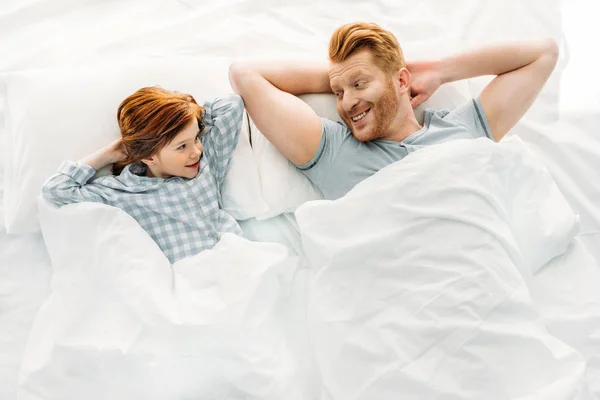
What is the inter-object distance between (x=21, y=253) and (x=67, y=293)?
0.22 m

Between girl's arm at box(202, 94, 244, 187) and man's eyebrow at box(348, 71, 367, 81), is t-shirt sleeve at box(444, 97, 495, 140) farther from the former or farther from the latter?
girl's arm at box(202, 94, 244, 187)

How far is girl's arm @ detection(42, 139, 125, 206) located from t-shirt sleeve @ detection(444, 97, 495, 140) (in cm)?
86

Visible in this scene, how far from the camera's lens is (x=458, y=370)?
107cm

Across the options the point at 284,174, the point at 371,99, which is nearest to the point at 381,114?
the point at 371,99

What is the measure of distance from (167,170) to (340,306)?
0.51 metres

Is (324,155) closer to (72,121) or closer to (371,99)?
(371,99)

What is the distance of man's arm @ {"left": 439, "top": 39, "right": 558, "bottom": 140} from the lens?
149cm

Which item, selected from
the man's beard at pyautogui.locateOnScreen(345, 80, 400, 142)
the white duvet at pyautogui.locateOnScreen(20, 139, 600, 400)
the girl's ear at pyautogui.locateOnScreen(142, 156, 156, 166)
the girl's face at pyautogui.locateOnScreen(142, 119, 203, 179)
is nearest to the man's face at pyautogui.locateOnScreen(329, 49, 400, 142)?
the man's beard at pyautogui.locateOnScreen(345, 80, 400, 142)

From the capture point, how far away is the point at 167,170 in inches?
52.5

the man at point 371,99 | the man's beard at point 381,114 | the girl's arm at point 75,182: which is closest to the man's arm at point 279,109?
the man at point 371,99

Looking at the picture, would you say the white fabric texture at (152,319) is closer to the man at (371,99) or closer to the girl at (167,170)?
the girl at (167,170)

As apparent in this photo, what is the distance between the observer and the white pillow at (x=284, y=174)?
1.38 m

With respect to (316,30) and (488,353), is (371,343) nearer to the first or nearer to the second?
(488,353)

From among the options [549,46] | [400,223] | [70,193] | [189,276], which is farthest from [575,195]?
[70,193]
